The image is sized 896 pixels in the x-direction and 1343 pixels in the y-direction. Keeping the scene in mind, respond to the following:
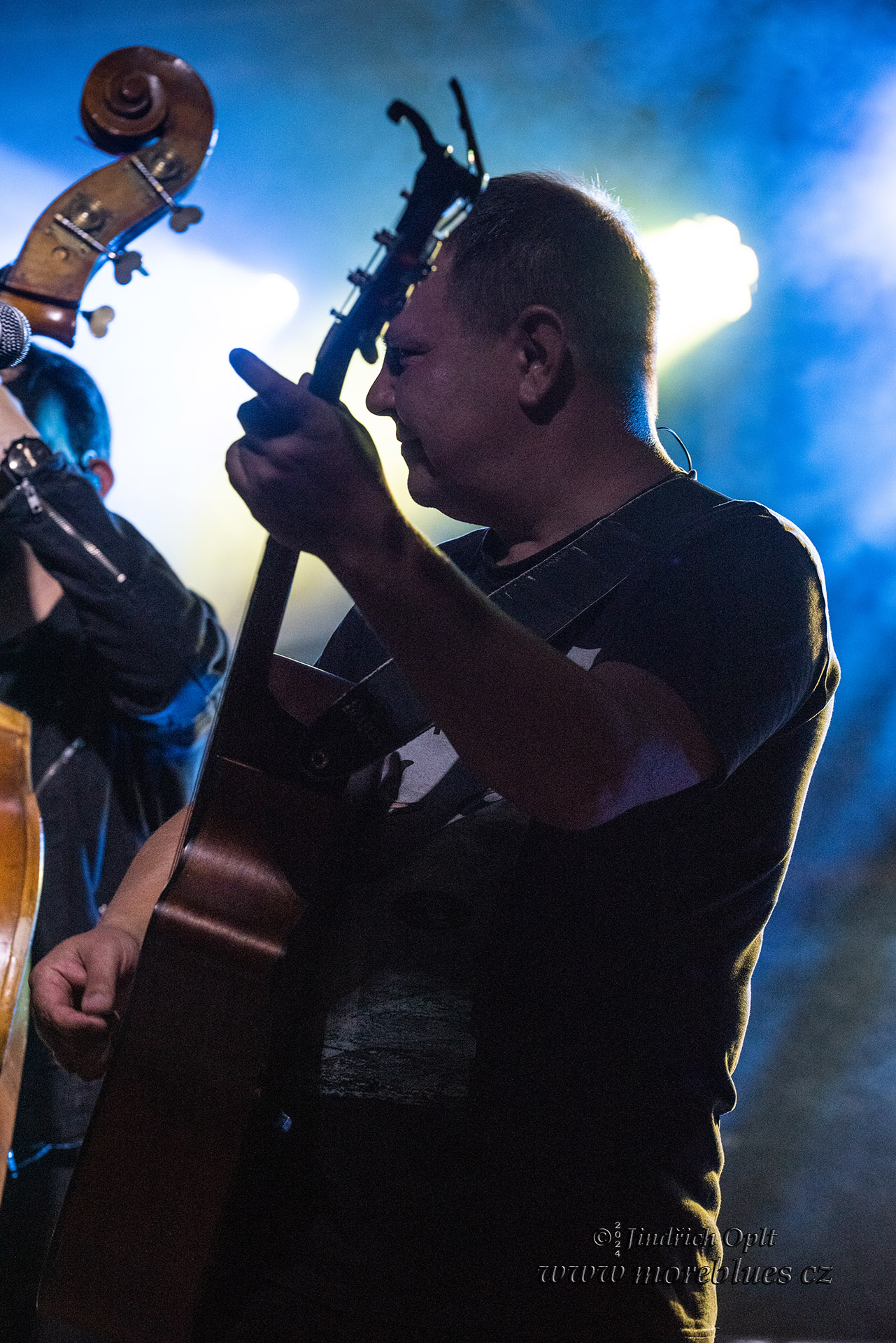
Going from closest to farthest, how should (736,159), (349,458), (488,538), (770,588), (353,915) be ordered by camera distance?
(349,458) < (770,588) < (353,915) < (488,538) < (736,159)

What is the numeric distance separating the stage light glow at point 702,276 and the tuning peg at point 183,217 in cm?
176

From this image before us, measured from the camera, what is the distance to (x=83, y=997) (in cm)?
112

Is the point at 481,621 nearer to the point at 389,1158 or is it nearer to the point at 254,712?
the point at 254,712

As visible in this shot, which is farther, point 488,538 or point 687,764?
point 488,538

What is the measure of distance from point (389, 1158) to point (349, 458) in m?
0.67

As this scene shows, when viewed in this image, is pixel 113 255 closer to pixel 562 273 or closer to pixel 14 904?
pixel 562 273

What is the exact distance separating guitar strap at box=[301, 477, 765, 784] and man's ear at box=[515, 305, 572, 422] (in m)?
0.18

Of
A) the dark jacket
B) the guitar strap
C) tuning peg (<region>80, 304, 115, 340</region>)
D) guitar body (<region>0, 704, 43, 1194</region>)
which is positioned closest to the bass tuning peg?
tuning peg (<region>80, 304, 115, 340</region>)

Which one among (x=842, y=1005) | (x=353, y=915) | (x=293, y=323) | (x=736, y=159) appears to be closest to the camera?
(x=353, y=915)

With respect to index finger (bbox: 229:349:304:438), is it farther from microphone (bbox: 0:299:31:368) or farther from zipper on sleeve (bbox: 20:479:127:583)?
zipper on sleeve (bbox: 20:479:127:583)

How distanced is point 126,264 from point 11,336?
0.45 meters

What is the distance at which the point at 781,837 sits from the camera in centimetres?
102

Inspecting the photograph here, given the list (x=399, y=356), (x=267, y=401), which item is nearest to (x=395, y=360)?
(x=399, y=356)

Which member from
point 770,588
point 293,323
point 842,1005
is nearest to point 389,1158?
point 770,588
